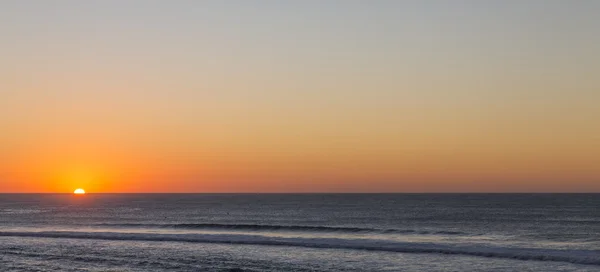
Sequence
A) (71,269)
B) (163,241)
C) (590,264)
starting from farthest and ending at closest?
(163,241), (590,264), (71,269)

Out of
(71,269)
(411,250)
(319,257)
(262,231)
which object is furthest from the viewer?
(262,231)

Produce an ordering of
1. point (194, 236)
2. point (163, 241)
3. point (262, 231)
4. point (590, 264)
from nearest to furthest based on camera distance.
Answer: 1. point (590, 264)
2. point (163, 241)
3. point (194, 236)
4. point (262, 231)

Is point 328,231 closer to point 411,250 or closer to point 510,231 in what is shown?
point 510,231

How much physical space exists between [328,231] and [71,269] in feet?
128

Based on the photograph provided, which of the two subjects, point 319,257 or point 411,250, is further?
point 411,250

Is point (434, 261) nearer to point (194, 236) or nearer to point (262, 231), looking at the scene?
point (194, 236)

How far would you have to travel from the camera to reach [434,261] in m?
43.3

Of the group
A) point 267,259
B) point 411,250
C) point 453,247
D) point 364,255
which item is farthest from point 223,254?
point 453,247

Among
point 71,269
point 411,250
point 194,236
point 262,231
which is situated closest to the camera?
point 71,269

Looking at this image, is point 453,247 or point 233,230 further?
point 233,230

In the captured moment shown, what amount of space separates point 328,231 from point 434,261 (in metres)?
31.9

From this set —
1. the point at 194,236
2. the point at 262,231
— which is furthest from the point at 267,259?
the point at 262,231

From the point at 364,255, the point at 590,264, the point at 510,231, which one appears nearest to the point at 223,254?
the point at 364,255

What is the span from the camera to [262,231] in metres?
73.0
